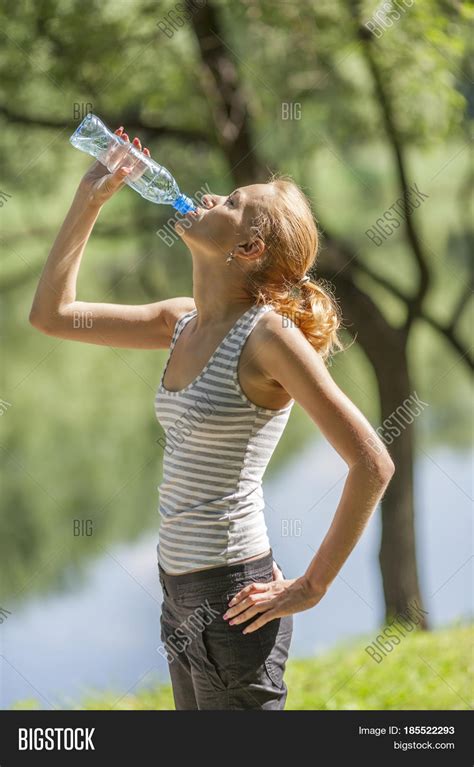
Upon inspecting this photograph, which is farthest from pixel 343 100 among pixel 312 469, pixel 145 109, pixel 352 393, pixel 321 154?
pixel 312 469

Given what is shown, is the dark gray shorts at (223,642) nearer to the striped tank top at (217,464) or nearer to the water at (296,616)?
the striped tank top at (217,464)

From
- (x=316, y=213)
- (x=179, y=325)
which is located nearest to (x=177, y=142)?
(x=316, y=213)

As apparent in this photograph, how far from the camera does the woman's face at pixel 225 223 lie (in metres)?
1.61

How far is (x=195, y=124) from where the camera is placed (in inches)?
169

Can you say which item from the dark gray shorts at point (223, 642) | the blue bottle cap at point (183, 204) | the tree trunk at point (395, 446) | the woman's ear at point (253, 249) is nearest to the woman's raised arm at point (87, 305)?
the blue bottle cap at point (183, 204)

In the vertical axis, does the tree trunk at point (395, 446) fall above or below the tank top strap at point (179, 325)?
below

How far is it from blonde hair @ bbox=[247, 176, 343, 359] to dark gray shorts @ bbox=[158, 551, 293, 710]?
42 centimetres

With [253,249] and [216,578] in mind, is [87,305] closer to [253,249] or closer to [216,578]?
[253,249]

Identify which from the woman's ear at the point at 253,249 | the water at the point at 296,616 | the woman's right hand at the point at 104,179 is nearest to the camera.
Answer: the woman's ear at the point at 253,249

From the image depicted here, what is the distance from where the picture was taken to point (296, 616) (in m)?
4.27

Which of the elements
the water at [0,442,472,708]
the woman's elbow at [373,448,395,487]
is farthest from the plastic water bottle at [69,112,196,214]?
the water at [0,442,472,708]

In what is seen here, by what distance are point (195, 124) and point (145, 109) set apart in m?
0.24

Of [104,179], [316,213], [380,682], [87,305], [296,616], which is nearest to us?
[104,179]

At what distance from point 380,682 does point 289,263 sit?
2262mm
